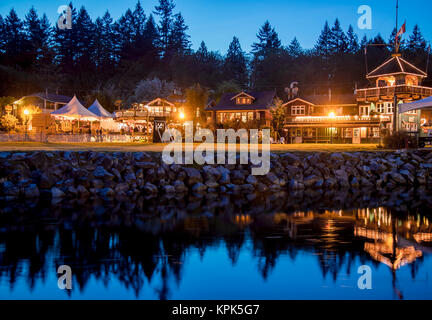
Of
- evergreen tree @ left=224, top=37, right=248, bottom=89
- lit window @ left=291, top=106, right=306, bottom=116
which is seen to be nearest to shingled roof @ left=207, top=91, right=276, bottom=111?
lit window @ left=291, top=106, right=306, bottom=116

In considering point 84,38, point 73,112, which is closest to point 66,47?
point 84,38

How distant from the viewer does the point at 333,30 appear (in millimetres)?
88000

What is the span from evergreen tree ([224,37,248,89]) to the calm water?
2923 inches

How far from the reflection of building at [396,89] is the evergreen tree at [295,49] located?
4053cm

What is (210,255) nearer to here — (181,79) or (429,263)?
(429,263)

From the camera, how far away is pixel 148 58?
89.2 metres

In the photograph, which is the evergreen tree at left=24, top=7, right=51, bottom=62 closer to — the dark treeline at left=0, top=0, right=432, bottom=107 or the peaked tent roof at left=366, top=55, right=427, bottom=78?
the dark treeline at left=0, top=0, right=432, bottom=107

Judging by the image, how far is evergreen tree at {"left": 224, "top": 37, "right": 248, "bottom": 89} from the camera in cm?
9082

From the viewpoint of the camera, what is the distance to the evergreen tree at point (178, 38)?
3693 inches

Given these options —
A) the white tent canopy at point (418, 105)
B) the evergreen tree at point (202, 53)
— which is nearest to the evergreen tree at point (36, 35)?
the evergreen tree at point (202, 53)

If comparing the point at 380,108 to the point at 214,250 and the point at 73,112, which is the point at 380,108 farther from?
the point at 214,250

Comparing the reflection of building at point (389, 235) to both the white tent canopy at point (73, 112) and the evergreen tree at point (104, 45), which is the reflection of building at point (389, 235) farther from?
the evergreen tree at point (104, 45)

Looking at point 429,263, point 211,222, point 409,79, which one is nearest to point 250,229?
point 211,222
